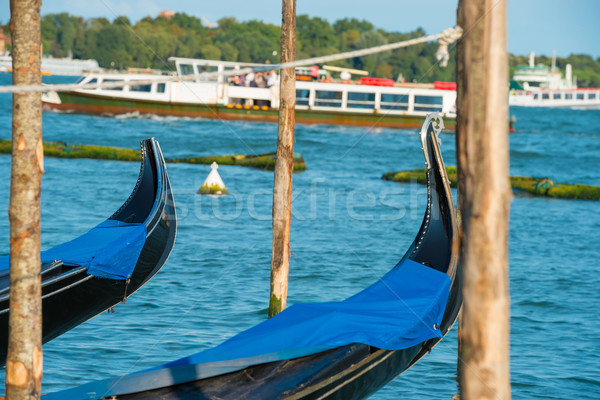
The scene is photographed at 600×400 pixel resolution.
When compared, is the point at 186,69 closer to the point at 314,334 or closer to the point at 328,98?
the point at 328,98

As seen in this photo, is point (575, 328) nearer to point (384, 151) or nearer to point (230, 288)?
point (230, 288)

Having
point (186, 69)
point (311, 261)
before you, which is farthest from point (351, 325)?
point (186, 69)

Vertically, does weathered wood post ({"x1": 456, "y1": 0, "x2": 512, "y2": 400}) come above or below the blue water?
above

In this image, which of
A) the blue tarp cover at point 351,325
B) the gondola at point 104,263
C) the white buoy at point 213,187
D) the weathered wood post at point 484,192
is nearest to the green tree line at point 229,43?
the white buoy at point 213,187

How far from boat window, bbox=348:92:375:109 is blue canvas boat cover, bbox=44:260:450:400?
2883 centimetres

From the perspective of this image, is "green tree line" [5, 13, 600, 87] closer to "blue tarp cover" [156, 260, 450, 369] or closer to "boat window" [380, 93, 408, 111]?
"boat window" [380, 93, 408, 111]

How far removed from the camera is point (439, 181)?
6449 millimetres

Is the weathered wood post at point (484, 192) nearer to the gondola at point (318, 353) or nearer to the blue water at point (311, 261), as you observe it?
the gondola at point (318, 353)

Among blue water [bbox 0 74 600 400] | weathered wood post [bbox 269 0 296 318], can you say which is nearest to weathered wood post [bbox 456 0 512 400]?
blue water [bbox 0 74 600 400]

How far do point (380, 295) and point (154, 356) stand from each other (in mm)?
2423

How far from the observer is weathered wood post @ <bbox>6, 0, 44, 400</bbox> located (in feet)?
11.5

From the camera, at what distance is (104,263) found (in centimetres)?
650

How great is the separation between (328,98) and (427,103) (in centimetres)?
493

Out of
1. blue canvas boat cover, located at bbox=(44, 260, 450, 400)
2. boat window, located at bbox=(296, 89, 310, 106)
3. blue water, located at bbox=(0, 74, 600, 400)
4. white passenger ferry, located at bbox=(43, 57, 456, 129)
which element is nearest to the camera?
blue canvas boat cover, located at bbox=(44, 260, 450, 400)
